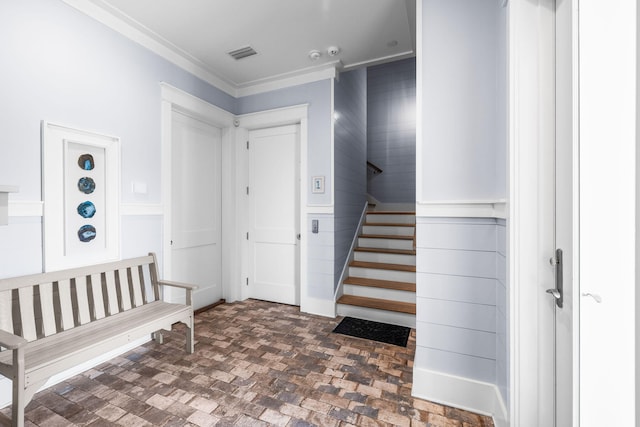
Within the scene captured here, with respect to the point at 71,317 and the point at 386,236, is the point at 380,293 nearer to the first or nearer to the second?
the point at 386,236

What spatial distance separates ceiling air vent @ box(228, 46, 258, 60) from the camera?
2.90 metres

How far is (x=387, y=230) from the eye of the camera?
14.0 feet

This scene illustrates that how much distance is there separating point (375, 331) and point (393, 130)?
3.98 metres

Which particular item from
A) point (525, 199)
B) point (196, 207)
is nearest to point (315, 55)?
point (196, 207)

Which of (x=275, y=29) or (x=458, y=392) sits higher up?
(x=275, y=29)

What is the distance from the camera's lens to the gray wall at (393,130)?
5.36 meters

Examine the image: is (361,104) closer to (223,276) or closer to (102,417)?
(223,276)

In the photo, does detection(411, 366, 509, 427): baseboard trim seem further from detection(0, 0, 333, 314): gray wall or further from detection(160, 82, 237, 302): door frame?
detection(0, 0, 333, 314): gray wall

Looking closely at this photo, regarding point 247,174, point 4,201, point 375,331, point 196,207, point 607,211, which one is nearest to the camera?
point 607,211

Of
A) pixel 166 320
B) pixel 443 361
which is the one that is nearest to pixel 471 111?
pixel 443 361

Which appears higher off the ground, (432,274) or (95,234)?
(95,234)

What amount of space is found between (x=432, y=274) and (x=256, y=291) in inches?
103

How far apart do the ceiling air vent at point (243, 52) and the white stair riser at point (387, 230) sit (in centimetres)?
274

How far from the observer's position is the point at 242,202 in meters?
3.76
